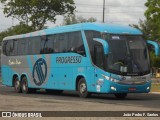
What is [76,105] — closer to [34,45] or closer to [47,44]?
[47,44]

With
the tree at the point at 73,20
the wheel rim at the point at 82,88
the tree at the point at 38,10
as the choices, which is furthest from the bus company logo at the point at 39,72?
the tree at the point at 73,20

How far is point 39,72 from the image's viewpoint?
30.2 m

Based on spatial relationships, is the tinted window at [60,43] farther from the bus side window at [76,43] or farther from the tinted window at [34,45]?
the tinted window at [34,45]

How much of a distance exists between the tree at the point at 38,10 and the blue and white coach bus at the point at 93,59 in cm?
2517

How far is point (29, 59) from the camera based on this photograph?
103ft

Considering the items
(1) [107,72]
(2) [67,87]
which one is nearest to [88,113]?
(1) [107,72]

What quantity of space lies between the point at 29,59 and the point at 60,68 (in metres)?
3.79

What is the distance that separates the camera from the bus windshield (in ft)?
79.4

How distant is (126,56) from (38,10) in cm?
3301

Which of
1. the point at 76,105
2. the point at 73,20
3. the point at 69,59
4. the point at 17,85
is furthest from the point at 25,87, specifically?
the point at 73,20

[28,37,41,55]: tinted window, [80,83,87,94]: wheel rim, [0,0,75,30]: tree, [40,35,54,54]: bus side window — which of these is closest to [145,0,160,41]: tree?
[0,0,75,30]: tree

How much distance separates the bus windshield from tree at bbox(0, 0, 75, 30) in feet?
102

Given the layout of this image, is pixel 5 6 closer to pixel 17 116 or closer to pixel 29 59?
pixel 29 59

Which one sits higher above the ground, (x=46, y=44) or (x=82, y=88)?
(x=46, y=44)
